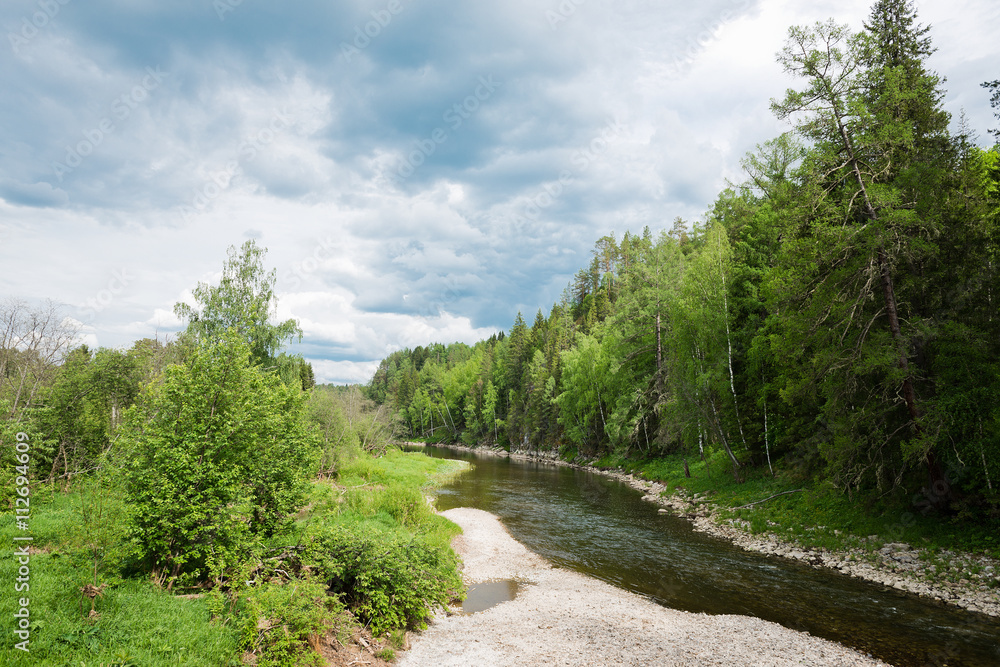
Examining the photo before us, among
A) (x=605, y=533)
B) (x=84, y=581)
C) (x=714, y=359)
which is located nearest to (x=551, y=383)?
(x=714, y=359)

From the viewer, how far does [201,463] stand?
9273 millimetres

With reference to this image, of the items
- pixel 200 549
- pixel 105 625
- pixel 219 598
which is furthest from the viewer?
pixel 200 549

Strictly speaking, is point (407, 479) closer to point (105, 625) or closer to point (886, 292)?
point (105, 625)

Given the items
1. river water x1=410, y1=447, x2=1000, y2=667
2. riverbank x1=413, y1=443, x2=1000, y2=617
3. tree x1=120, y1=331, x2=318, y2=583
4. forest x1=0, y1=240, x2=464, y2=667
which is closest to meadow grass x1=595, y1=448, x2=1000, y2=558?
riverbank x1=413, y1=443, x2=1000, y2=617

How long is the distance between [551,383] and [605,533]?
142 ft

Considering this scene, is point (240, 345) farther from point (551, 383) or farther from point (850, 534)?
Answer: point (551, 383)

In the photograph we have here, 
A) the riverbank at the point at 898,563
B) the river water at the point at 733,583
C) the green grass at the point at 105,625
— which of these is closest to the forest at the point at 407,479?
the green grass at the point at 105,625

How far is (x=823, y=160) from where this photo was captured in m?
16.7

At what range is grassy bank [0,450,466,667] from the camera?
6.47 metres

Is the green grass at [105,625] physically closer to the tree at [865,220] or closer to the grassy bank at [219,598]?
the grassy bank at [219,598]

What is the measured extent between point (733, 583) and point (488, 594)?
26.7ft

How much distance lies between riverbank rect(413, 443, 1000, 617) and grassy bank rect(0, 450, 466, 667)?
13462mm

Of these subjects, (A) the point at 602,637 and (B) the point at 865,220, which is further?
(B) the point at 865,220

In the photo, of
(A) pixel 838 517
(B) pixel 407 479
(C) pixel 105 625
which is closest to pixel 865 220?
(A) pixel 838 517
